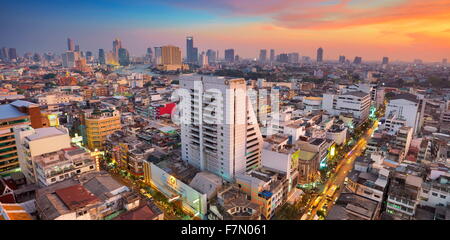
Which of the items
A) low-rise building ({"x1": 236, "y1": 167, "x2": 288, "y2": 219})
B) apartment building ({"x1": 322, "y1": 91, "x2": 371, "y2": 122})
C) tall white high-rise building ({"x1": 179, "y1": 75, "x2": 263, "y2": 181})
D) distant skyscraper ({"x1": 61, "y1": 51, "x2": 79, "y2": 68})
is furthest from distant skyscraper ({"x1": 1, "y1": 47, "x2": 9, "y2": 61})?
low-rise building ({"x1": 236, "y1": 167, "x2": 288, "y2": 219})

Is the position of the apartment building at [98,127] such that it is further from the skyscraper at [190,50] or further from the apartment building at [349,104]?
the skyscraper at [190,50]

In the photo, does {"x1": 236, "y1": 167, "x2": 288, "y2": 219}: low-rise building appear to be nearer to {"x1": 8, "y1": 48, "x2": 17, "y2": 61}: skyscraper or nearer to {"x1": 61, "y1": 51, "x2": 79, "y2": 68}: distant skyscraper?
{"x1": 61, "y1": 51, "x2": 79, "y2": 68}: distant skyscraper

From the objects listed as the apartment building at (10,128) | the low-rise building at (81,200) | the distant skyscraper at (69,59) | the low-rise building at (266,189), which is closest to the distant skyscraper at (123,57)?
the distant skyscraper at (69,59)
